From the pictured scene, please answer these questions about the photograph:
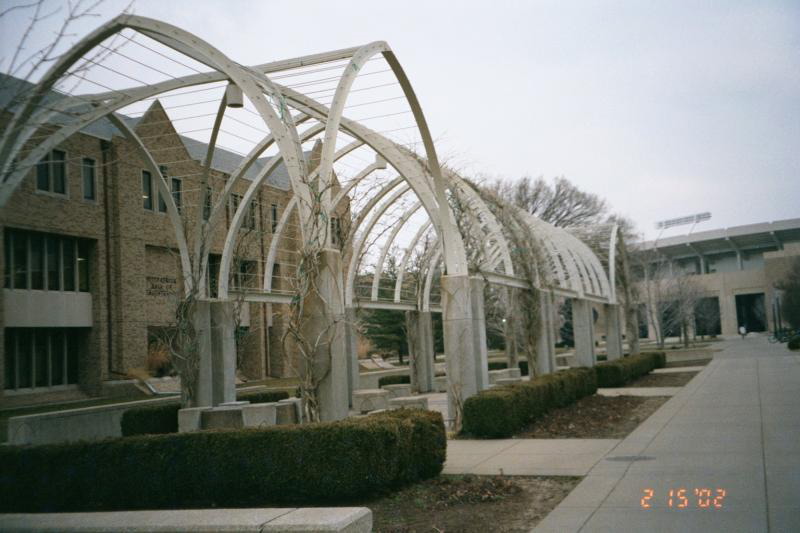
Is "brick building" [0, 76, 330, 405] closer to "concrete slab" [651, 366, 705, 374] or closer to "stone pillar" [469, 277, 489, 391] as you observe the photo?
"stone pillar" [469, 277, 489, 391]

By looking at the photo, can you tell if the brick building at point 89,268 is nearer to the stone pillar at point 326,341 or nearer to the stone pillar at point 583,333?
the stone pillar at point 583,333

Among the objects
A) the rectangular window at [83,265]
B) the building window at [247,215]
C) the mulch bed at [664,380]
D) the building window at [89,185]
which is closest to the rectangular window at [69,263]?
the rectangular window at [83,265]

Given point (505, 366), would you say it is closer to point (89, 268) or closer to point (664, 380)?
point (664, 380)

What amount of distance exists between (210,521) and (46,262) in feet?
70.9

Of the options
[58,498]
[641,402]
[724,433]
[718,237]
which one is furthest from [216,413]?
[718,237]

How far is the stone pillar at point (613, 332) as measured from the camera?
29922 millimetres

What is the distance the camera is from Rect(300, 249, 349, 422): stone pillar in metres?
9.54

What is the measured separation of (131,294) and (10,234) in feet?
18.2

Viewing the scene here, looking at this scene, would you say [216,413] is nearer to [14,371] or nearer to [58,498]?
[58,498]

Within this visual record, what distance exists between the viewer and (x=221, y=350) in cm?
1500

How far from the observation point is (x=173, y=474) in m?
8.12

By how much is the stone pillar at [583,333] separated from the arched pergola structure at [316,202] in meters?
2.01

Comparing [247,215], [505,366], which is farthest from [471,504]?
[505,366]
